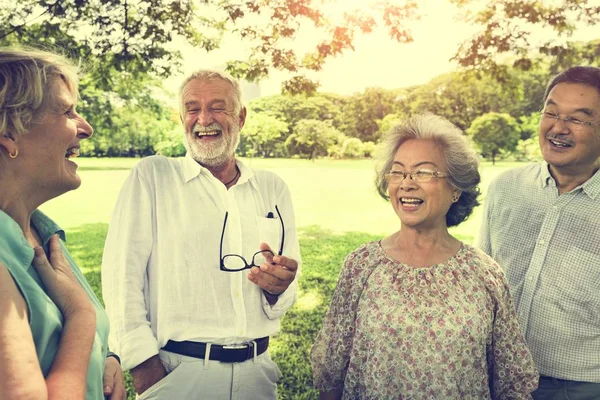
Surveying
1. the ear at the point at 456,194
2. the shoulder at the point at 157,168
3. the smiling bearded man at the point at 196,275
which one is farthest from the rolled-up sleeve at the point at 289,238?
the ear at the point at 456,194

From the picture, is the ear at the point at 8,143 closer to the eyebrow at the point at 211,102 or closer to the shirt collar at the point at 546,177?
the eyebrow at the point at 211,102

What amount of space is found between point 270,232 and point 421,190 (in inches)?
35.0

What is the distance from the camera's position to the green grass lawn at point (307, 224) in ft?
20.6

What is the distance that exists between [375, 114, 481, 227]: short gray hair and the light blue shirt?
0.50 meters

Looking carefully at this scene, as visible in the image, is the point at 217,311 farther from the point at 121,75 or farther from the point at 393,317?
the point at 121,75

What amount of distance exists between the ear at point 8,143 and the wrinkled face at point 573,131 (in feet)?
8.77

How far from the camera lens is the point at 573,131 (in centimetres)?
285

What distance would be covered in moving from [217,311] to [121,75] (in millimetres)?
7490

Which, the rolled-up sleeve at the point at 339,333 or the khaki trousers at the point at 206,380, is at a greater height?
the rolled-up sleeve at the point at 339,333

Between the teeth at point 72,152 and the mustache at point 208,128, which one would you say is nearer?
the teeth at point 72,152

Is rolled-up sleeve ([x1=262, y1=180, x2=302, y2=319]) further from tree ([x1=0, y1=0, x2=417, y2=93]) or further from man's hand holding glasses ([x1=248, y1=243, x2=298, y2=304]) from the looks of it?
tree ([x1=0, y1=0, x2=417, y2=93])

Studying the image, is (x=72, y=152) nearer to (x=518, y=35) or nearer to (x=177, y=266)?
(x=177, y=266)

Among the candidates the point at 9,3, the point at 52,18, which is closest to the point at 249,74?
the point at 52,18

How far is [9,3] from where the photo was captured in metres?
8.09
